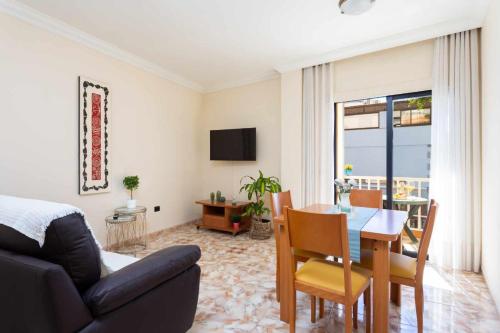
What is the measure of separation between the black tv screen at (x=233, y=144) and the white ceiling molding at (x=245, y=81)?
33.9 inches

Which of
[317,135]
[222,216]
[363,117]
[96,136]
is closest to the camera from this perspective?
[96,136]

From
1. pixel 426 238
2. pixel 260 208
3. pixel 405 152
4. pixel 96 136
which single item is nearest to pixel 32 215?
pixel 426 238

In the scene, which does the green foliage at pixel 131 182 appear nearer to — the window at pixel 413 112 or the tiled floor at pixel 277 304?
the tiled floor at pixel 277 304

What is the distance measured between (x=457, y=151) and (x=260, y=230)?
106 inches

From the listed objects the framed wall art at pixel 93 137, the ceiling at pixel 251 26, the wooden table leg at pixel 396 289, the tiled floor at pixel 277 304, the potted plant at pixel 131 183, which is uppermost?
the ceiling at pixel 251 26

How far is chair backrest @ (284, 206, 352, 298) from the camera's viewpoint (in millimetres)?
1405

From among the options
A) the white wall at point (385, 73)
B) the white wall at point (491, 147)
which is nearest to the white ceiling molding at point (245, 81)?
the white wall at point (385, 73)

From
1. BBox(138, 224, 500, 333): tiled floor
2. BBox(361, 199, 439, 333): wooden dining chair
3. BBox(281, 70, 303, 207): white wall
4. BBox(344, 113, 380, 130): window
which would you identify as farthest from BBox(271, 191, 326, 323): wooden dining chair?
BBox(344, 113, 380, 130): window

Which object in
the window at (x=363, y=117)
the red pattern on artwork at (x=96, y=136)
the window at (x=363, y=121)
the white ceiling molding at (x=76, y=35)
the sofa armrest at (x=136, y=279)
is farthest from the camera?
the window at (x=363, y=121)

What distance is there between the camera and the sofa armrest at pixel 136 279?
1159 mm

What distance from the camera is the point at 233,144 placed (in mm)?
4484

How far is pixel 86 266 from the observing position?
1.17 metres

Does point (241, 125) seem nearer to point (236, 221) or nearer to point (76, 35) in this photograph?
point (236, 221)

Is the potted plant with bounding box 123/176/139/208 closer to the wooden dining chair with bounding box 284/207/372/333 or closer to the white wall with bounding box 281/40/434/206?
the white wall with bounding box 281/40/434/206
